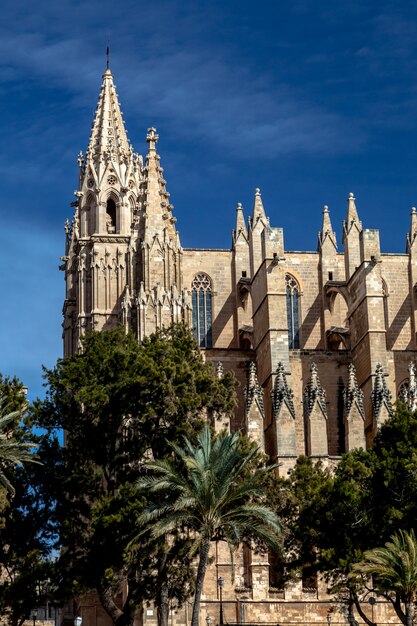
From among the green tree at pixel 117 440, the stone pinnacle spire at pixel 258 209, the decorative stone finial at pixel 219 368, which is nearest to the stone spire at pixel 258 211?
the stone pinnacle spire at pixel 258 209

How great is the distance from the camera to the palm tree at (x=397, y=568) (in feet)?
156

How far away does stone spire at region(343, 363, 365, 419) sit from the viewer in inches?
2589

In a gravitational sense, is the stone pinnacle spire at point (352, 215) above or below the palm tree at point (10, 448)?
above

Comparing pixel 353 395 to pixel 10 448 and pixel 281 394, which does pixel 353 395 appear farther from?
pixel 10 448

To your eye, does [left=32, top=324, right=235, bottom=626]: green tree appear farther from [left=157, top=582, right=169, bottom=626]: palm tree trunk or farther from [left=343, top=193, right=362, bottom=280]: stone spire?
[left=343, top=193, right=362, bottom=280]: stone spire

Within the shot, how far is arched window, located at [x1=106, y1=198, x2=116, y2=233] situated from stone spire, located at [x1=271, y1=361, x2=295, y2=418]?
36.2 ft

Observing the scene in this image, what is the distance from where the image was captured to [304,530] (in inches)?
2045

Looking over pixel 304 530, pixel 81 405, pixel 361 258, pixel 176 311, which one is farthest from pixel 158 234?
pixel 304 530

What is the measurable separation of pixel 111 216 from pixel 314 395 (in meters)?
14.1

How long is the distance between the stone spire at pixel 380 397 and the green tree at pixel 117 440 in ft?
38.7

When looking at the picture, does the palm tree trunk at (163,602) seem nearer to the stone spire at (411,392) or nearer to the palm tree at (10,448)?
the palm tree at (10,448)

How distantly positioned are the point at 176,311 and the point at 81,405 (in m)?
12.1

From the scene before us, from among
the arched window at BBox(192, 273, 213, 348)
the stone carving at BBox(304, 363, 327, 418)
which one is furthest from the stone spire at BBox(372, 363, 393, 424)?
the arched window at BBox(192, 273, 213, 348)

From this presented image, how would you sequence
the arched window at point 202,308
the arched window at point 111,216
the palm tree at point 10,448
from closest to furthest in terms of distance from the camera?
the palm tree at point 10,448, the arched window at point 111,216, the arched window at point 202,308
